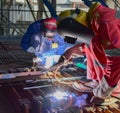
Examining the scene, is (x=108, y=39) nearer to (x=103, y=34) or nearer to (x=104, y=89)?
(x=103, y=34)

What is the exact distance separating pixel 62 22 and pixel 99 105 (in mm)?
1054

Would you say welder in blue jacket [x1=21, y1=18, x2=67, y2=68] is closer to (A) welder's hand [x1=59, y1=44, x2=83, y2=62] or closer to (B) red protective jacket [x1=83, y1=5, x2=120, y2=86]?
(A) welder's hand [x1=59, y1=44, x2=83, y2=62]

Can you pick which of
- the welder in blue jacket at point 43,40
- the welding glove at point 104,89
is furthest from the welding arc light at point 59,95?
the welder in blue jacket at point 43,40

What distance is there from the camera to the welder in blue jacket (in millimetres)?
5278

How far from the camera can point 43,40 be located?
18.0 feet

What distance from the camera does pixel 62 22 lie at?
3.03 metres

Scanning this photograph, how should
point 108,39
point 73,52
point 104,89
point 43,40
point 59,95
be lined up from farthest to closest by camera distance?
1. point 43,40
2. point 59,95
3. point 73,52
4. point 104,89
5. point 108,39

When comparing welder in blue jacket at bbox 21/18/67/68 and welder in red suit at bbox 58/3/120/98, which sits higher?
welder in red suit at bbox 58/3/120/98

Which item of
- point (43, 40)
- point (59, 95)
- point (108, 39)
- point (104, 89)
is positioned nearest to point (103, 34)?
point (108, 39)

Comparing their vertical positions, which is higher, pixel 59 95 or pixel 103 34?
pixel 103 34

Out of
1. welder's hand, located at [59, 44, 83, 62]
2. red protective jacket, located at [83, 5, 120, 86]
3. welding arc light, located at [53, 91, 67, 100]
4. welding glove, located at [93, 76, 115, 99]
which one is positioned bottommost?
welding arc light, located at [53, 91, 67, 100]

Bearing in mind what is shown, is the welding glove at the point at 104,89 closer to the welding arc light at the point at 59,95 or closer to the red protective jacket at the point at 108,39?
the red protective jacket at the point at 108,39

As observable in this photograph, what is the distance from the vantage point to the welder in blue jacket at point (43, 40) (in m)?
5.28

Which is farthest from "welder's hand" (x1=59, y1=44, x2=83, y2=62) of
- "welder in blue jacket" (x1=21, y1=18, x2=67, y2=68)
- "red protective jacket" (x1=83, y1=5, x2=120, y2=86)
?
"welder in blue jacket" (x1=21, y1=18, x2=67, y2=68)
